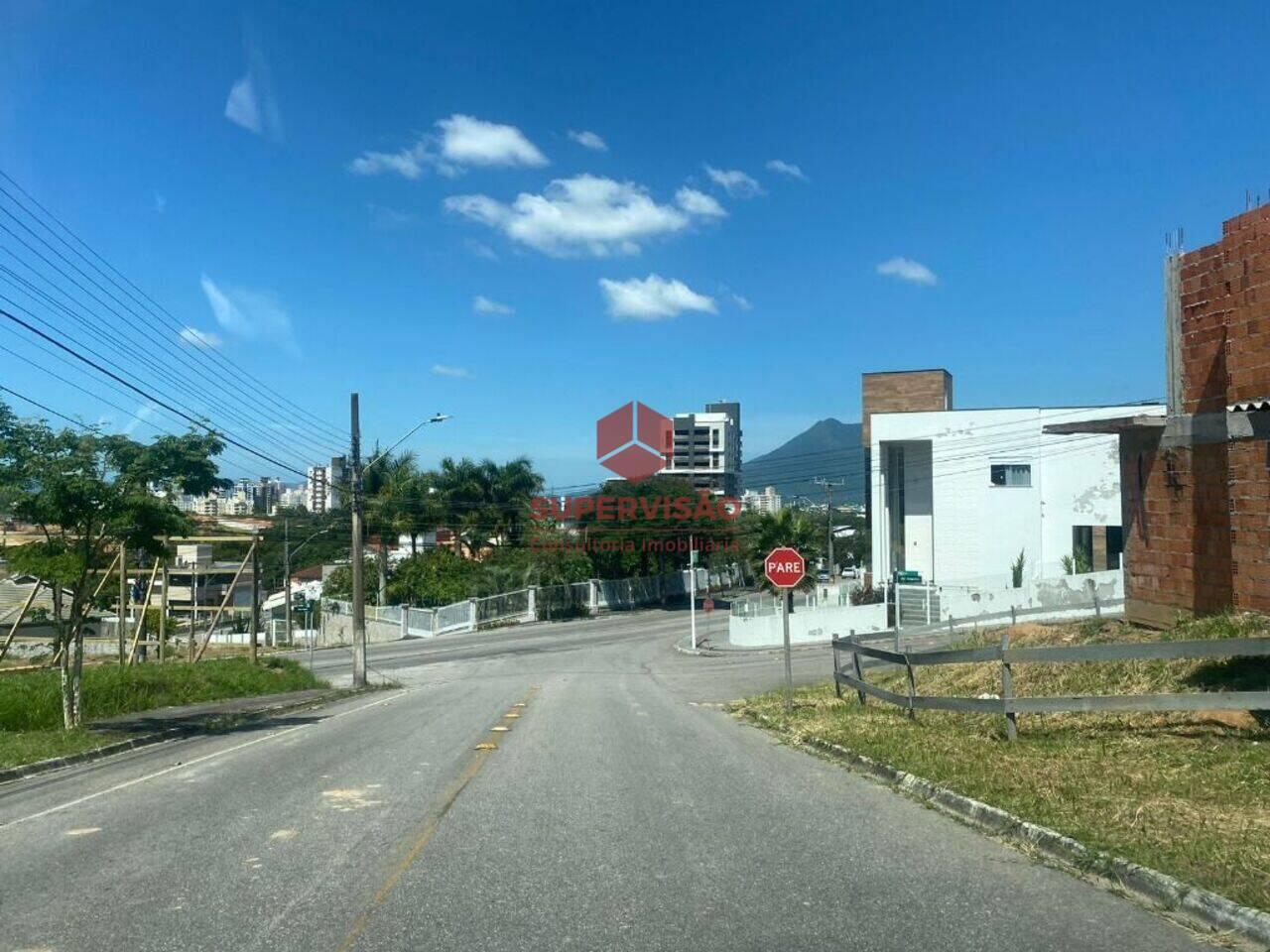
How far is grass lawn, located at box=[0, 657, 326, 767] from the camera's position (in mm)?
15213

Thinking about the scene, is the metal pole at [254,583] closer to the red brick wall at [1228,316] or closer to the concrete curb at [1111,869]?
the concrete curb at [1111,869]

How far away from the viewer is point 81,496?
1636 centimetres

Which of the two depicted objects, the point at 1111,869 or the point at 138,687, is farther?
the point at 138,687

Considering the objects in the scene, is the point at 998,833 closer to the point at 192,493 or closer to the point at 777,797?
the point at 777,797

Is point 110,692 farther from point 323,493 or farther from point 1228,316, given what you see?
point 323,493

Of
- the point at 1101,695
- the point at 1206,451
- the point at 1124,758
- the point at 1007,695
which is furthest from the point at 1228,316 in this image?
the point at 1124,758

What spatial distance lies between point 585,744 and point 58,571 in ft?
29.1

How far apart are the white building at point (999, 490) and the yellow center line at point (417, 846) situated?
136ft

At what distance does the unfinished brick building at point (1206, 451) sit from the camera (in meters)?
12.6

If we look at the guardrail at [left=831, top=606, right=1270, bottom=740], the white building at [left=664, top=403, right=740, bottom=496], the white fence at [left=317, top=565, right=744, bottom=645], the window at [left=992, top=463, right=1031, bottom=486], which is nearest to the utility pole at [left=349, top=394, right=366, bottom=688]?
the guardrail at [left=831, top=606, right=1270, bottom=740]

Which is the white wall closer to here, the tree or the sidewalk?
the sidewalk

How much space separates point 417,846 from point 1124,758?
644 cm

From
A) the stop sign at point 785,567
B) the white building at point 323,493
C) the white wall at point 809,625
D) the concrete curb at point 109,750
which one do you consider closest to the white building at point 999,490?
the white wall at point 809,625

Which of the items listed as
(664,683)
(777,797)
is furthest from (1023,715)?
(664,683)
